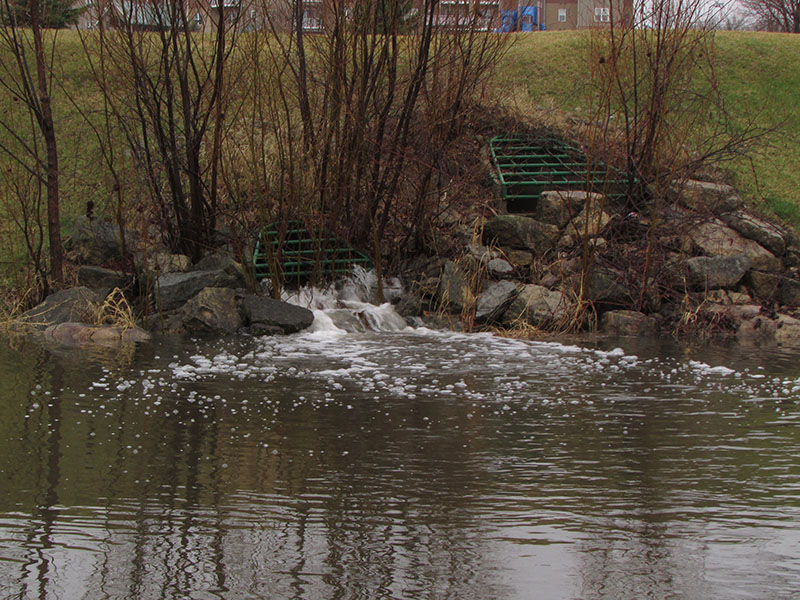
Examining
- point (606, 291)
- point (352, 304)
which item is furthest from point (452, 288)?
point (606, 291)

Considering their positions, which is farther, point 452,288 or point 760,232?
point 760,232

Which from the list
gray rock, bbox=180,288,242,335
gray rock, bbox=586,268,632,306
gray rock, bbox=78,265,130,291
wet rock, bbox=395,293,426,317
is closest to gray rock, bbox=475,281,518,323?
wet rock, bbox=395,293,426,317

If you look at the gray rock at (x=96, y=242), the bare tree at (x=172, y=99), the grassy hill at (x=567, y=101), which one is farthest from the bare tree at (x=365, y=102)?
the grassy hill at (x=567, y=101)

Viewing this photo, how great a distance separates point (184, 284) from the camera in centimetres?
1214

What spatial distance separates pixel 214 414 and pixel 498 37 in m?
7.78

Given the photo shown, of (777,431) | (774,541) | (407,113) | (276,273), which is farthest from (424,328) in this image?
(774,541)

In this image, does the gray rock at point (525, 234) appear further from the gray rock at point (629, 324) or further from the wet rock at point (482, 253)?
the gray rock at point (629, 324)

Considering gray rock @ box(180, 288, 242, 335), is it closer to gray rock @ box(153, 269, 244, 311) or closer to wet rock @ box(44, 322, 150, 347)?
gray rock @ box(153, 269, 244, 311)

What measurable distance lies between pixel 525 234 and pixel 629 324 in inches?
96.6

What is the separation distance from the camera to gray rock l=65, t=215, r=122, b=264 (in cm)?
1327

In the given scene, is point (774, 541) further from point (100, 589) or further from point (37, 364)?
point (37, 364)

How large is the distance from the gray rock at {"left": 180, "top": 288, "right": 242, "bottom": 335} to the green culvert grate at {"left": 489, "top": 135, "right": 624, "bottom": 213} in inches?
211

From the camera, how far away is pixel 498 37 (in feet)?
41.2

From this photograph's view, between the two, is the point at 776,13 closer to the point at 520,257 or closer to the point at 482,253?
the point at 520,257
